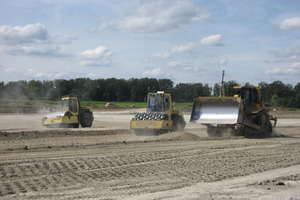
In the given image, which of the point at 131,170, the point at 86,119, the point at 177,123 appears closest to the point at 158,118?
the point at 177,123

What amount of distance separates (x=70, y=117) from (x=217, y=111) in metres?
9.11

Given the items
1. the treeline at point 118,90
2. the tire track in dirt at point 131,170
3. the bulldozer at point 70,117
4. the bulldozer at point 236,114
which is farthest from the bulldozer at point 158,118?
the bulldozer at point 70,117

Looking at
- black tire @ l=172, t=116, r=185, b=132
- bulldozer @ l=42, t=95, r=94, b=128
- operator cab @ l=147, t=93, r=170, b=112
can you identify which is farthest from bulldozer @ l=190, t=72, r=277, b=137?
bulldozer @ l=42, t=95, r=94, b=128

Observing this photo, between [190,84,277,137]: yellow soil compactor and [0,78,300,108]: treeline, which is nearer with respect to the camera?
[190,84,277,137]: yellow soil compactor

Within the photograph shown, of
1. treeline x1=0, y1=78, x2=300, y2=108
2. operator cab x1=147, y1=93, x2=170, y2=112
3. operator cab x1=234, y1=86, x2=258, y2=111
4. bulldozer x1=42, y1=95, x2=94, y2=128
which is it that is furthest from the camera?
treeline x1=0, y1=78, x2=300, y2=108

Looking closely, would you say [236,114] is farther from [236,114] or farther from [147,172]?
[147,172]

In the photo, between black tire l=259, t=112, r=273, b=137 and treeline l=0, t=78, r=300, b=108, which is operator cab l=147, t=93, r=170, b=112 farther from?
black tire l=259, t=112, r=273, b=137

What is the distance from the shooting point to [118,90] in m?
82.1

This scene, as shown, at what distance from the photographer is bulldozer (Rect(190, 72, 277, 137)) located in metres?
17.8

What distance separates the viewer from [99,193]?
23.3 feet

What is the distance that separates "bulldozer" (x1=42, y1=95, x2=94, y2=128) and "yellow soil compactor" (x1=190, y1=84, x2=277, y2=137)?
7905mm

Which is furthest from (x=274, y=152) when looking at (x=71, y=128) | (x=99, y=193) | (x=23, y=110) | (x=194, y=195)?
(x=23, y=110)

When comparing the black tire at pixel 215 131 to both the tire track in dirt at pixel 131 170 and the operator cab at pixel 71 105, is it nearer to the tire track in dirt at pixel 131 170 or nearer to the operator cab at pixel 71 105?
the tire track in dirt at pixel 131 170

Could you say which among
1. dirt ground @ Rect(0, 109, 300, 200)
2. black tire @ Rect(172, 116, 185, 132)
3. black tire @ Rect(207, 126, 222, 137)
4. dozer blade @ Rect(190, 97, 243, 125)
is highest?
dozer blade @ Rect(190, 97, 243, 125)
